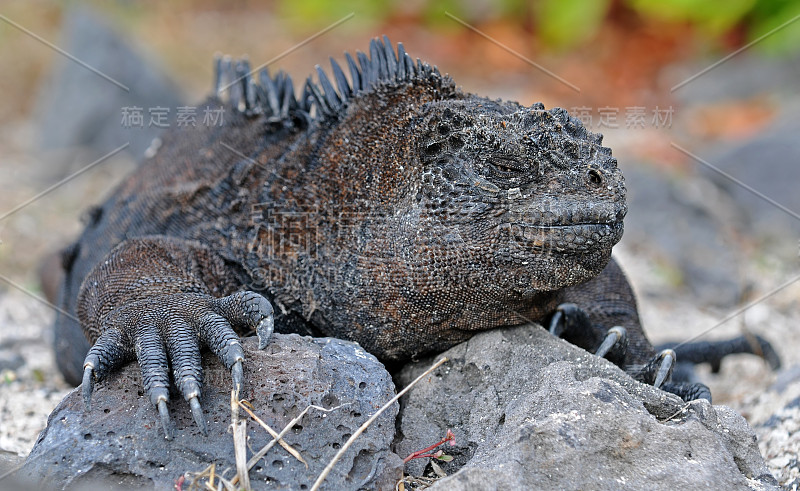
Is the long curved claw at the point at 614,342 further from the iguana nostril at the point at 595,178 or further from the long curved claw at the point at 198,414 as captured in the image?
the long curved claw at the point at 198,414

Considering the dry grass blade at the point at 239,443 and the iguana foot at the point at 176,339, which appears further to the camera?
the iguana foot at the point at 176,339

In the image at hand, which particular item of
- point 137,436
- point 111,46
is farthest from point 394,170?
point 111,46

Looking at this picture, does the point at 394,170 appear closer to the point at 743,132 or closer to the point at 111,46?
the point at 111,46

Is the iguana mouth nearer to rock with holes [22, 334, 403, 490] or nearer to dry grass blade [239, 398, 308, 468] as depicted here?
rock with holes [22, 334, 403, 490]

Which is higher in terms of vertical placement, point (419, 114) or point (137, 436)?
point (419, 114)

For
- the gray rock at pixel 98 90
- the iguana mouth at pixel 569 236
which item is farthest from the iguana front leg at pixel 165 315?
the gray rock at pixel 98 90
